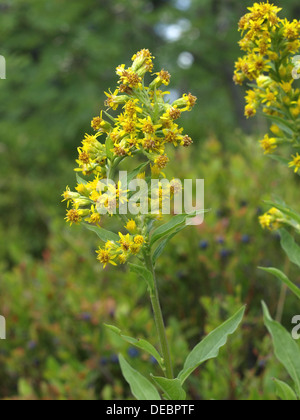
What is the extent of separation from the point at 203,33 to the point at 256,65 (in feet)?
27.0

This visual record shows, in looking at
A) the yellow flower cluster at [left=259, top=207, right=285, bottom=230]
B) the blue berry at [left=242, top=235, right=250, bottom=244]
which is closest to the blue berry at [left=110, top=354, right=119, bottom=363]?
the blue berry at [left=242, top=235, right=250, bottom=244]

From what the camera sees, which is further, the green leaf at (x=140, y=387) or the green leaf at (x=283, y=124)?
the green leaf at (x=283, y=124)

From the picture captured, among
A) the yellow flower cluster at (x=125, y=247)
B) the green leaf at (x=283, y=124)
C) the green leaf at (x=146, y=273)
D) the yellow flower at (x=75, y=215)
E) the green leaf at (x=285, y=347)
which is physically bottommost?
the green leaf at (x=285, y=347)

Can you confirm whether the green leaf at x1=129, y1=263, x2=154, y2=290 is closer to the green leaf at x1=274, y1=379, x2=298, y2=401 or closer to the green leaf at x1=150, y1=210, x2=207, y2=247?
the green leaf at x1=150, y1=210, x2=207, y2=247

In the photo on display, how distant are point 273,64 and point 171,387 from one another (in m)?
1.22

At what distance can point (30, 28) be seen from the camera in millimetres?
10688

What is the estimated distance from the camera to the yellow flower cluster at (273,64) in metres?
1.72

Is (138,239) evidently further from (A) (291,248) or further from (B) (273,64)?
(B) (273,64)

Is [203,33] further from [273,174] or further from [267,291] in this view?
[267,291]

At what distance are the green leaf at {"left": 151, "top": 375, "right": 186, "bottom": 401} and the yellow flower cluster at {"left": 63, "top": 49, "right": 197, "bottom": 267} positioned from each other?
1.23 ft

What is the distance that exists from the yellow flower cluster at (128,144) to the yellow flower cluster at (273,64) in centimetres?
39

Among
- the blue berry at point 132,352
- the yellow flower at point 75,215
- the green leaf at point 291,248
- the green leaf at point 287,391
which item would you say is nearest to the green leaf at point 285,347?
the green leaf at point 287,391

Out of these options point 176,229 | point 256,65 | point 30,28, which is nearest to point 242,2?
point 30,28

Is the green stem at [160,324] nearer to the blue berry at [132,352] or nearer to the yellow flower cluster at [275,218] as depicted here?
the yellow flower cluster at [275,218]
